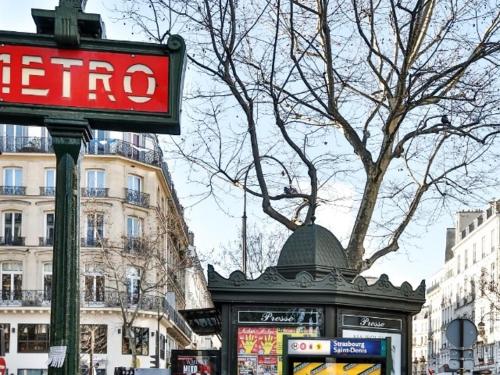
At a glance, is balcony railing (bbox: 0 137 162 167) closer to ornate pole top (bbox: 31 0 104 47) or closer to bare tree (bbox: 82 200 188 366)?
bare tree (bbox: 82 200 188 366)

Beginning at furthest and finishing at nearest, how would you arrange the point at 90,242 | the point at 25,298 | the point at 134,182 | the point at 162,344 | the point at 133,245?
the point at 162,344 < the point at 134,182 < the point at 90,242 < the point at 25,298 < the point at 133,245

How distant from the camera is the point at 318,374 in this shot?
8422 millimetres

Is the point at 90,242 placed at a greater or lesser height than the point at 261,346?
greater

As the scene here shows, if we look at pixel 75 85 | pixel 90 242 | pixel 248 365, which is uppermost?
pixel 90 242

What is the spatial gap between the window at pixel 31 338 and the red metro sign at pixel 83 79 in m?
51.3

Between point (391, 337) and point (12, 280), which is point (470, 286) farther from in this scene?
point (391, 337)

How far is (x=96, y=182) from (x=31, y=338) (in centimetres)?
1028

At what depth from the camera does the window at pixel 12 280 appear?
5453cm

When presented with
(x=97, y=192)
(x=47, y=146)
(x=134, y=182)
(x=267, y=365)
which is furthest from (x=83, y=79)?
(x=134, y=182)

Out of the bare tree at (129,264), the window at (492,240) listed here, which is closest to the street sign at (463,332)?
the bare tree at (129,264)

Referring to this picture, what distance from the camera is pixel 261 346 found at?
9.68m

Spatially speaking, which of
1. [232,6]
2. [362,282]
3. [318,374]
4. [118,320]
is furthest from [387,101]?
[118,320]

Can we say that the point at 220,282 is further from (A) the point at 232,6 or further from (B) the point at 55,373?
(B) the point at 55,373

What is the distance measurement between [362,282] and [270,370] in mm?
1386
